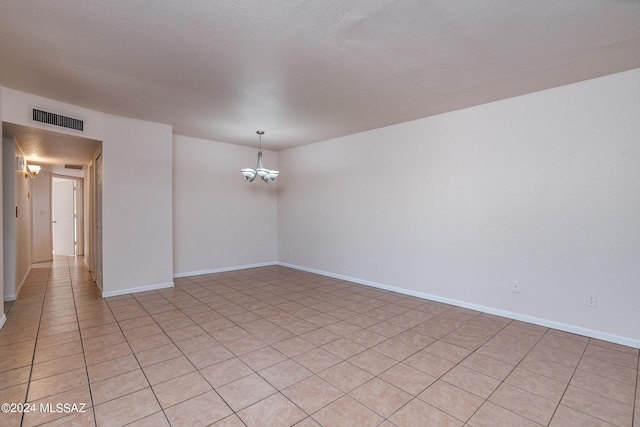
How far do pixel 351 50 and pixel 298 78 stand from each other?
713mm

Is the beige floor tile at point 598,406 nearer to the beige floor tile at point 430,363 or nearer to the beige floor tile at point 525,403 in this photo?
the beige floor tile at point 525,403

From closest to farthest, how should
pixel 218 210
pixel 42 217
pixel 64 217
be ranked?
1. pixel 218 210
2. pixel 42 217
3. pixel 64 217

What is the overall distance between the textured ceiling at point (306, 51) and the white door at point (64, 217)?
6.83 meters

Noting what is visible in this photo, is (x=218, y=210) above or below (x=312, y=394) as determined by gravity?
above

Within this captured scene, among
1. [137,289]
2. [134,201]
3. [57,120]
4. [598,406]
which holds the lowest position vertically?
[598,406]

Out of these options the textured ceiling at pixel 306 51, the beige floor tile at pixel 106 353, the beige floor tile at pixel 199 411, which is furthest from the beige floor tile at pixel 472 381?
the beige floor tile at pixel 106 353

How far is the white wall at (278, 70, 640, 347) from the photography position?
2.95m

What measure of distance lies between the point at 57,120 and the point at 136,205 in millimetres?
1436

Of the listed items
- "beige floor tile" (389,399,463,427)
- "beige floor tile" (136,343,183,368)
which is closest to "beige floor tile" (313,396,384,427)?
"beige floor tile" (389,399,463,427)

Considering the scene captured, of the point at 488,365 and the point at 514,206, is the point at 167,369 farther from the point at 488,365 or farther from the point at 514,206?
the point at 514,206

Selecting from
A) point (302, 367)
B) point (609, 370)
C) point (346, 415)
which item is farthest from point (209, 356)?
point (609, 370)

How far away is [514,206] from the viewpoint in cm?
357

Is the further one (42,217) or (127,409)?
(42,217)

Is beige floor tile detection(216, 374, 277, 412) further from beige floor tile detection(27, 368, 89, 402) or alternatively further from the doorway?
the doorway
